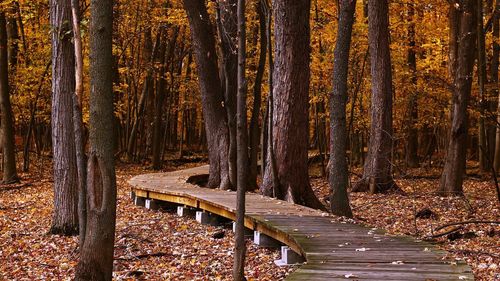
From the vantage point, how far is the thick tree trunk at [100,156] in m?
6.36

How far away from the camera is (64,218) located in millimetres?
10656

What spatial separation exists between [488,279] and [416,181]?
1296 cm

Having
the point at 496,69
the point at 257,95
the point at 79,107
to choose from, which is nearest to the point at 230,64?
the point at 257,95

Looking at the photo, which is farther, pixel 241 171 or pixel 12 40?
pixel 12 40

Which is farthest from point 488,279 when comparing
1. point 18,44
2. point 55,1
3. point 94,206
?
point 18,44

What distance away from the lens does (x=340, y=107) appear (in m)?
9.82

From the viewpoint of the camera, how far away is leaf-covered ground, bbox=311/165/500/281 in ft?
25.1

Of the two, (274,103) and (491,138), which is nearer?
(274,103)

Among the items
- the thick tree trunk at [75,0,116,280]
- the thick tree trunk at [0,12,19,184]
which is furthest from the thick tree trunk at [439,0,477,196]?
the thick tree trunk at [0,12,19,184]

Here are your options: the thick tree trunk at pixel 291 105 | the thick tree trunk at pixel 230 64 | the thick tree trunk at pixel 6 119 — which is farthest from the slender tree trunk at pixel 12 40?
the thick tree trunk at pixel 291 105

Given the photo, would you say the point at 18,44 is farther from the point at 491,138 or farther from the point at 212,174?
the point at 491,138

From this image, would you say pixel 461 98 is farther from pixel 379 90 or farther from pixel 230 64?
pixel 230 64

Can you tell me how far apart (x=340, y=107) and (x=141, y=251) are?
4122mm

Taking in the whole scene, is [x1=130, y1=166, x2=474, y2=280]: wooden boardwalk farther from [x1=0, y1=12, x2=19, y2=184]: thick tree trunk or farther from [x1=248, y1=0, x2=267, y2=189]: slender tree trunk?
[x1=0, y1=12, x2=19, y2=184]: thick tree trunk
